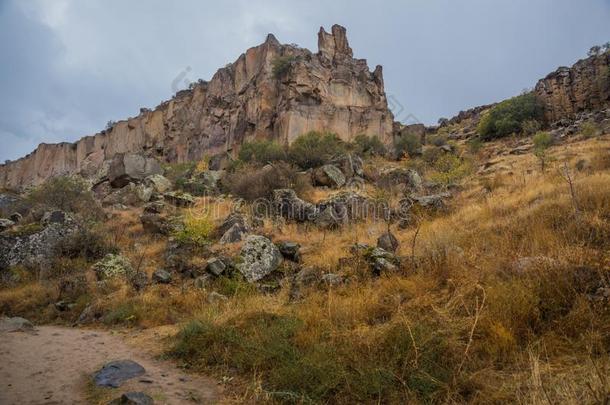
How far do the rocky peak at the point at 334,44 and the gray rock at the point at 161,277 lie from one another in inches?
1320

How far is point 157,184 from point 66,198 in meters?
4.13

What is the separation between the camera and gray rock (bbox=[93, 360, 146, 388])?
3351 millimetres

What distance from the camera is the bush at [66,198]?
552 inches

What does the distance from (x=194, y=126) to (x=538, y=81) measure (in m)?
34.2

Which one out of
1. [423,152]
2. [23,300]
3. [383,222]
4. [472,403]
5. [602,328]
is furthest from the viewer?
[423,152]

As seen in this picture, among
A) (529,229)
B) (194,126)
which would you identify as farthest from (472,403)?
(194,126)

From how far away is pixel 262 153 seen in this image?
25469mm

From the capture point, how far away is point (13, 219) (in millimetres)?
13039

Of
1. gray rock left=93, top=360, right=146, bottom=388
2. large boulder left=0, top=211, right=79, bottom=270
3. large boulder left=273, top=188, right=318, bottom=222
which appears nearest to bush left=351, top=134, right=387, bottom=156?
large boulder left=273, top=188, right=318, bottom=222

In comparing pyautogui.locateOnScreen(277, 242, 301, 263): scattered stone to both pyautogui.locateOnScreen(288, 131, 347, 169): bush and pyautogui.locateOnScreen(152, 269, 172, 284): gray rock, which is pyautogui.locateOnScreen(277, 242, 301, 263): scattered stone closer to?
pyautogui.locateOnScreen(152, 269, 172, 284): gray rock

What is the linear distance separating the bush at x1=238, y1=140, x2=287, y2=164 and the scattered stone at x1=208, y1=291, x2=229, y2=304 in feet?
53.0

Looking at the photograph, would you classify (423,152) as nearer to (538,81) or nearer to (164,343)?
(538,81)

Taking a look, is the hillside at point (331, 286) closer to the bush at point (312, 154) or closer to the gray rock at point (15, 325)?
the gray rock at point (15, 325)

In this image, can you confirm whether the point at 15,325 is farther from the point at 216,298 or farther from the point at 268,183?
the point at 268,183
